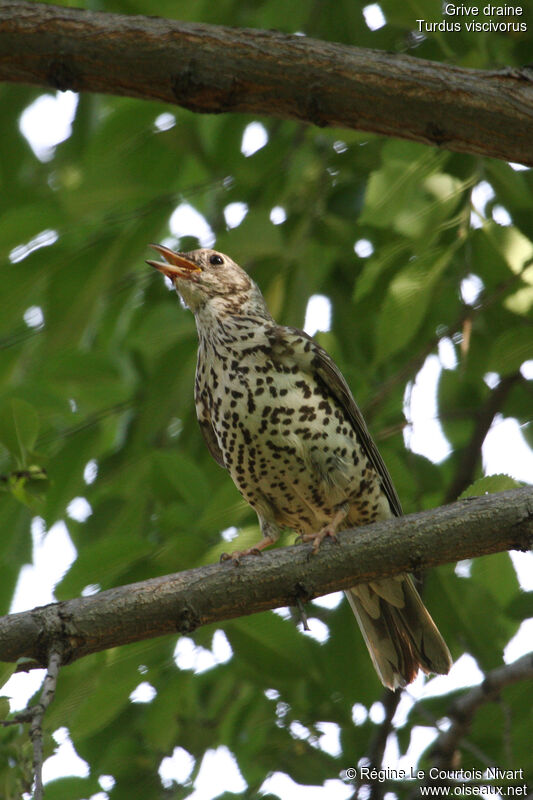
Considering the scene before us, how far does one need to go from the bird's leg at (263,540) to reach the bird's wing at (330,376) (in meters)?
0.52

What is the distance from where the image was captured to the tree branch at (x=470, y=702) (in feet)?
11.9

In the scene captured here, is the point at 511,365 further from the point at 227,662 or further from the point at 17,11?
the point at 17,11

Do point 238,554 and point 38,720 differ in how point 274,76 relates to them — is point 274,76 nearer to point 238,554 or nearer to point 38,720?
point 238,554

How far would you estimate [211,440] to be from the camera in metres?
4.49

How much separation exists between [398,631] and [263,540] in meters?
0.88

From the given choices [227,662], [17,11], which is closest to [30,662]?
[227,662]

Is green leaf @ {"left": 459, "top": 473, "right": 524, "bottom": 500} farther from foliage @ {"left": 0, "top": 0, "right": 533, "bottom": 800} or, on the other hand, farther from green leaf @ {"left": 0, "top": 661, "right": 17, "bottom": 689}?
green leaf @ {"left": 0, "top": 661, "right": 17, "bottom": 689}

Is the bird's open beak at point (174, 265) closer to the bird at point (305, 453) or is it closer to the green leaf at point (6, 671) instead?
the bird at point (305, 453)

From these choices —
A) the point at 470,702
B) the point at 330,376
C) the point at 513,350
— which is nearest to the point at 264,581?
the point at 470,702

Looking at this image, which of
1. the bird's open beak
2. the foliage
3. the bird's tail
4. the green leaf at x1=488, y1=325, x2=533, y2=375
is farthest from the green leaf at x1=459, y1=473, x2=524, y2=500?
the bird's open beak

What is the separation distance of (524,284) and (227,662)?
2.08m

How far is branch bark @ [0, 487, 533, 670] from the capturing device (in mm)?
2754

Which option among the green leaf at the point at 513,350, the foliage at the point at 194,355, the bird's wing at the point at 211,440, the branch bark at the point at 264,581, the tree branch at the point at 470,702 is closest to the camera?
the branch bark at the point at 264,581

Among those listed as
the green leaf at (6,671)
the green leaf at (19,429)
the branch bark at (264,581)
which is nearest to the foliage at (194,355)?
the green leaf at (19,429)
